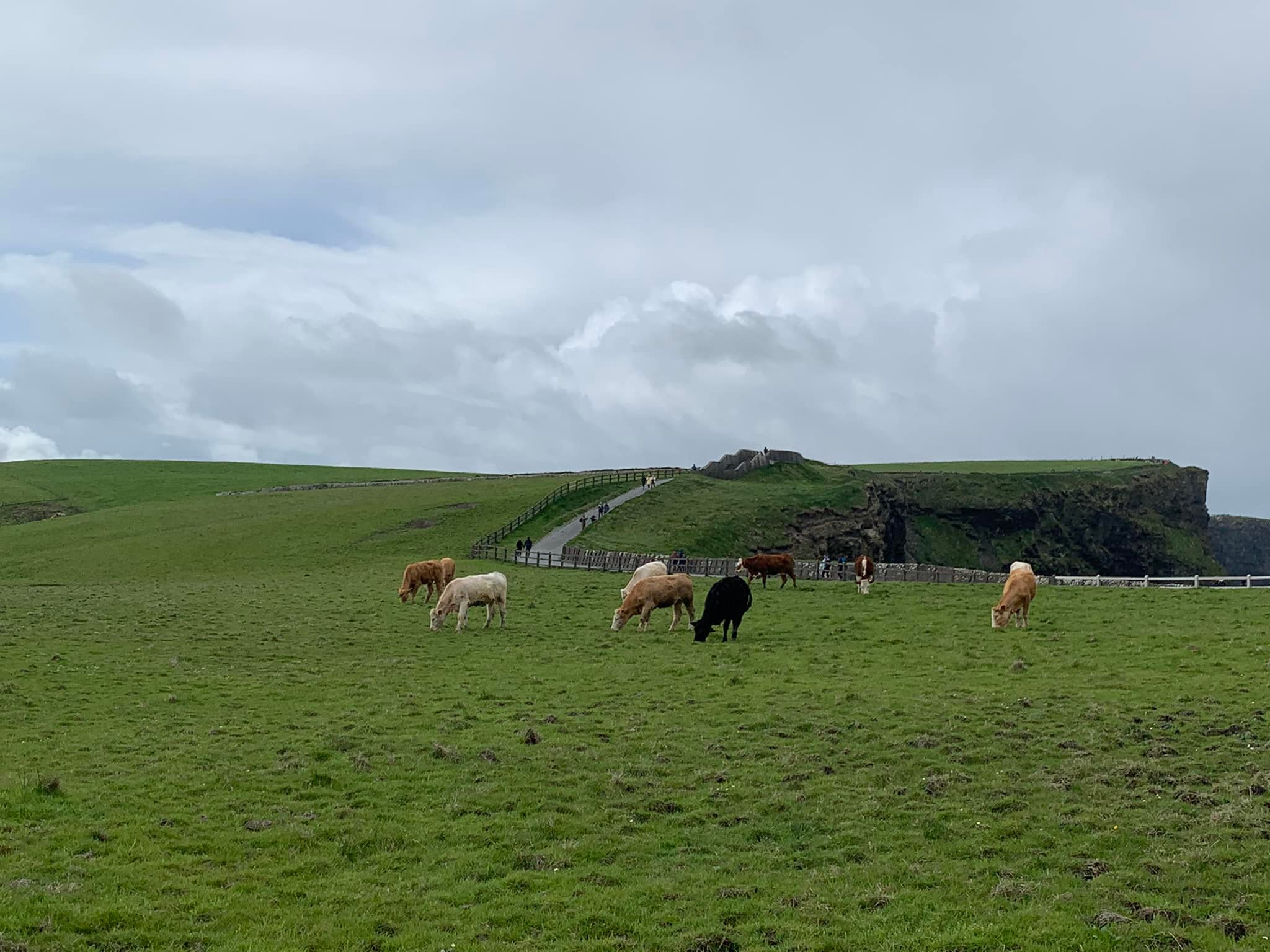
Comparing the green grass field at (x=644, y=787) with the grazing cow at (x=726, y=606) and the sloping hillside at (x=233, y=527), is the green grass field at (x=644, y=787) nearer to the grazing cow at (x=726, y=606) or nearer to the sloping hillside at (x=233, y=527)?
the grazing cow at (x=726, y=606)

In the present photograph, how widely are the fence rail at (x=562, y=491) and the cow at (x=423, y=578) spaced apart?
16.8 meters

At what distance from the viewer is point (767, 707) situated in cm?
2158

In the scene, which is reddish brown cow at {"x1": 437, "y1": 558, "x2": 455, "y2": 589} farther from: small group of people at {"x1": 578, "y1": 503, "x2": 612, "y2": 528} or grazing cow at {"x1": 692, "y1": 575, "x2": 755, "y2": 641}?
small group of people at {"x1": 578, "y1": 503, "x2": 612, "y2": 528}

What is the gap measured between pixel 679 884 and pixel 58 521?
90073 mm


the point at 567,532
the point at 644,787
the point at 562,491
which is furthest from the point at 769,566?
the point at 562,491

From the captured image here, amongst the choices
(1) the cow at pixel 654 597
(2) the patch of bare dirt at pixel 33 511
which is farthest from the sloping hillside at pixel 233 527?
(1) the cow at pixel 654 597

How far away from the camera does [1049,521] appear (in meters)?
110

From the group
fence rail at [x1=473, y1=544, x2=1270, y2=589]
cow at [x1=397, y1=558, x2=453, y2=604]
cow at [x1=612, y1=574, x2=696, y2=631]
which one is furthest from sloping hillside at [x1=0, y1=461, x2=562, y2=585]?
cow at [x1=612, y1=574, x2=696, y2=631]

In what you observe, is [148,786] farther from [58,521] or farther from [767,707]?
[58,521]

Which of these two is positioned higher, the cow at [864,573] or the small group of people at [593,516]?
the small group of people at [593,516]

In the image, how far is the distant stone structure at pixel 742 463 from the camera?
9519 centimetres

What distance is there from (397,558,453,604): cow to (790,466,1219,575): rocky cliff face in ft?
164

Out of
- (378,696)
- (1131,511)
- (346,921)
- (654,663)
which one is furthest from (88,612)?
(1131,511)

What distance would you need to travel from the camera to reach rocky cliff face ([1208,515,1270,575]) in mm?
178875
